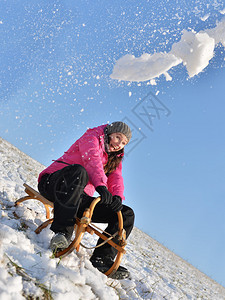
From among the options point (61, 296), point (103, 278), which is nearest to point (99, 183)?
point (103, 278)

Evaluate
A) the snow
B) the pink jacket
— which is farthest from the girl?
the snow

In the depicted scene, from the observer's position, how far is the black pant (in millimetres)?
2293

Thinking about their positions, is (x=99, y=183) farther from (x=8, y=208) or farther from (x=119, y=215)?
(x=8, y=208)

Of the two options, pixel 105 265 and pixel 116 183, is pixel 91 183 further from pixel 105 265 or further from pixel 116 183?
pixel 105 265

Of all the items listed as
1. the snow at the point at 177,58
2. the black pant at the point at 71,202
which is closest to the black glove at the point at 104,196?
the black pant at the point at 71,202

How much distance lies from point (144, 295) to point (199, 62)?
325 cm

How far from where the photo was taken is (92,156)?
8.63 feet

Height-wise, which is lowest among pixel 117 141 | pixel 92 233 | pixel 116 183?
pixel 92 233

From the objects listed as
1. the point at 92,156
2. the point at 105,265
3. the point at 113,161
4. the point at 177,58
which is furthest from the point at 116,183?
the point at 177,58

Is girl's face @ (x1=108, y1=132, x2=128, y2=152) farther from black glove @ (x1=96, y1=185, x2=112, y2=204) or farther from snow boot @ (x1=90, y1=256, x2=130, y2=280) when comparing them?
snow boot @ (x1=90, y1=256, x2=130, y2=280)

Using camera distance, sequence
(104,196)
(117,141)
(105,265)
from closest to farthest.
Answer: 1. (104,196)
2. (105,265)
3. (117,141)

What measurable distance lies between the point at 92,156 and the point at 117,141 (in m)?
0.53

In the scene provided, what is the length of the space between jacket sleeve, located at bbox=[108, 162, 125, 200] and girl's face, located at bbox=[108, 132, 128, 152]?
326mm

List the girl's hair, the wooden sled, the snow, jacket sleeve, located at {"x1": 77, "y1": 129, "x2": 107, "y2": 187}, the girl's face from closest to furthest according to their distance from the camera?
1. the wooden sled
2. jacket sleeve, located at {"x1": 77, "y1": 129, "x2": 107, "y2": 187}
3. the girl's face
4. the girl's hair
5. the snow
